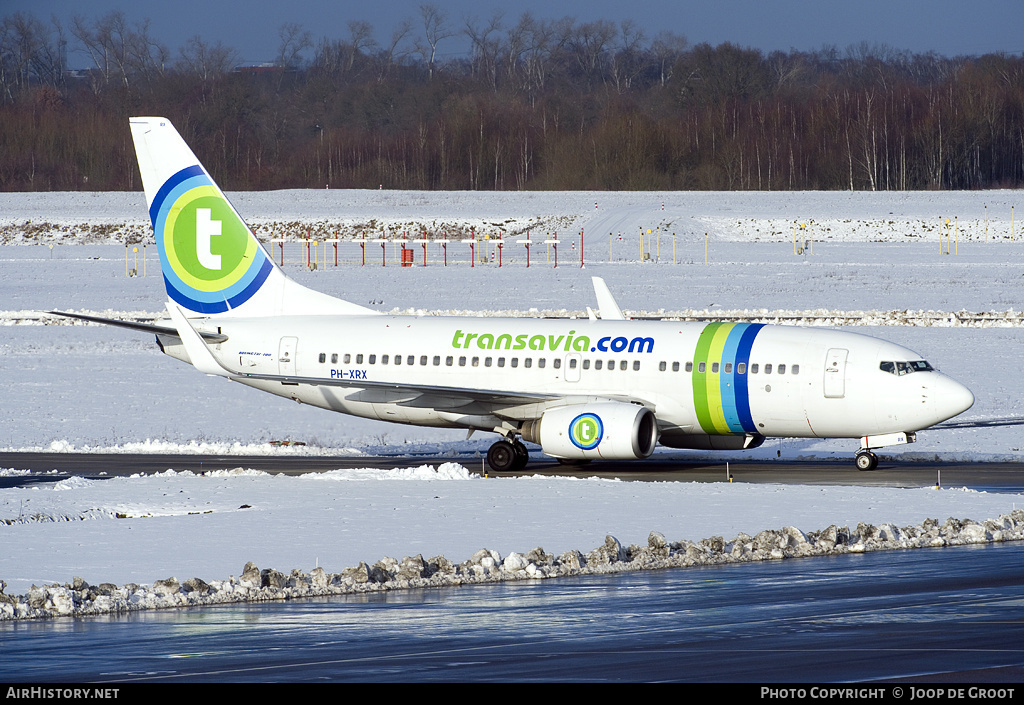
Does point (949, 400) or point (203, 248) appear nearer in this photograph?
point (949, 400)

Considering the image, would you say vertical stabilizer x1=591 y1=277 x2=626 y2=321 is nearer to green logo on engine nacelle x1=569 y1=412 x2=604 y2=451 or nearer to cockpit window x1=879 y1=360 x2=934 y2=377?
green logo on engine nacelle x1=569 y1=412 x2=604 y2=451

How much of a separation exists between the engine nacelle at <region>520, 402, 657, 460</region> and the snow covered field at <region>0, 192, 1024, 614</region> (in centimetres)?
276

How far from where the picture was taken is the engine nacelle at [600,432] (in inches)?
1153

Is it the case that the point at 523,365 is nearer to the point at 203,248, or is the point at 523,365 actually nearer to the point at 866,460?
the point at 866,460

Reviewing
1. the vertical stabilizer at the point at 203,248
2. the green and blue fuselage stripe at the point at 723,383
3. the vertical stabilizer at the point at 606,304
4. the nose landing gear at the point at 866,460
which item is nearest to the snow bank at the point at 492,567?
the nose landing gear at the point at 866,460

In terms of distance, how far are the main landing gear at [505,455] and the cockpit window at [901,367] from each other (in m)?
8.12

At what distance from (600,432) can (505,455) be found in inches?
107

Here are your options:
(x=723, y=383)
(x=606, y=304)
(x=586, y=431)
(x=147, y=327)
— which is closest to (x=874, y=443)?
(x=723, y=383)

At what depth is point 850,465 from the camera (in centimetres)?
3133

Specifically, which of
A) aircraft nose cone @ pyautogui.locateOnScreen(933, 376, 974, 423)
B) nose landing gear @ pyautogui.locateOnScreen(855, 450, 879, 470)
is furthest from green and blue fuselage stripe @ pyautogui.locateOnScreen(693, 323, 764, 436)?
aircraft nose cone @ pyautogui.locateOnScreen(933, 376, 974, 423)

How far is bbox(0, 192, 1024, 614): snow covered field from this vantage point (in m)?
21.0

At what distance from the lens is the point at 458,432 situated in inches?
1523

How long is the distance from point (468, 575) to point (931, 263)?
70.2 m
